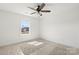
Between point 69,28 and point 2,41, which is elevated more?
point 69,28

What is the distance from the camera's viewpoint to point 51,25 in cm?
387

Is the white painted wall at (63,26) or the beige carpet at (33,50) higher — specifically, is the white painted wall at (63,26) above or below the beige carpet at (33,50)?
above

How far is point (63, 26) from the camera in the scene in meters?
3.36

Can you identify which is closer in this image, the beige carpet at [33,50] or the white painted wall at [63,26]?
the beige carpet at [33,50]

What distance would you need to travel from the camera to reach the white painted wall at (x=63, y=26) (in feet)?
9.62

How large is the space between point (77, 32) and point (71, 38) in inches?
14.7

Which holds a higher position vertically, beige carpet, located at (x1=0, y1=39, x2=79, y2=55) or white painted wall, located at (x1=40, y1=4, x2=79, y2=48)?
white painted wall, located at (x1=40, y1=4, x2=79, y2=48)

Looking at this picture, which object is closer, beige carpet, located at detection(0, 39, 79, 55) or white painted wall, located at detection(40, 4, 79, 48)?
beige carpet, located at detection(0, 39, 79, 55)

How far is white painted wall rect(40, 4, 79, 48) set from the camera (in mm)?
2934

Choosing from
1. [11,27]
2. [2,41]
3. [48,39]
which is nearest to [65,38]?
[48,39]

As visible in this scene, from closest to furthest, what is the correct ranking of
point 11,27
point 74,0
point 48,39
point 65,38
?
point 74,0 → point 11,27 → point 65,38 → point 48,39

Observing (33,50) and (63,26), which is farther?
(63,26)

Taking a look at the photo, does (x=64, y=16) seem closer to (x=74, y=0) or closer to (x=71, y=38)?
(x=71, y=38)
